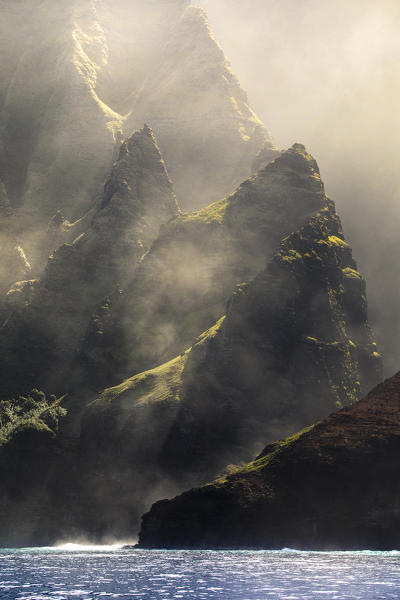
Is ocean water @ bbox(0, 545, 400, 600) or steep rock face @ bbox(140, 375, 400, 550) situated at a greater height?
steep rock face @ bbox(140, 375, 400, 550)

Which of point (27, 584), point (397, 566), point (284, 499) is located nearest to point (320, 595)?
point (27, 584)

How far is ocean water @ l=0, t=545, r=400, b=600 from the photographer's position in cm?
8350

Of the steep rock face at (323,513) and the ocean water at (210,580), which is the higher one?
the steep rock face at (323,513)

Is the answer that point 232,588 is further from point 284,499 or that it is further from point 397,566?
point 284,499

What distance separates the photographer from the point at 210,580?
10069cm

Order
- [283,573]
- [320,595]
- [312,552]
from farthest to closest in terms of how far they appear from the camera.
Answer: [312,552] < [283,573] < [320,595]

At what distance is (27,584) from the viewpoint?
9512 centimetres

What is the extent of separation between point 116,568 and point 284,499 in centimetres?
7719

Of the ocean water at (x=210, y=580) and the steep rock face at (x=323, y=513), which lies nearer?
the ocean water at (x=210, y=580)

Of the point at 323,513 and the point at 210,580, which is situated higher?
the point at 323,513

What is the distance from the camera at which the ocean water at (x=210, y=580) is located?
83.5m

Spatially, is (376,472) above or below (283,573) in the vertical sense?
above

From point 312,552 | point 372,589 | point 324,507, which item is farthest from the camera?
point 324,507

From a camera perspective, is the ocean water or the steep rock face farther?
the steep rock face
